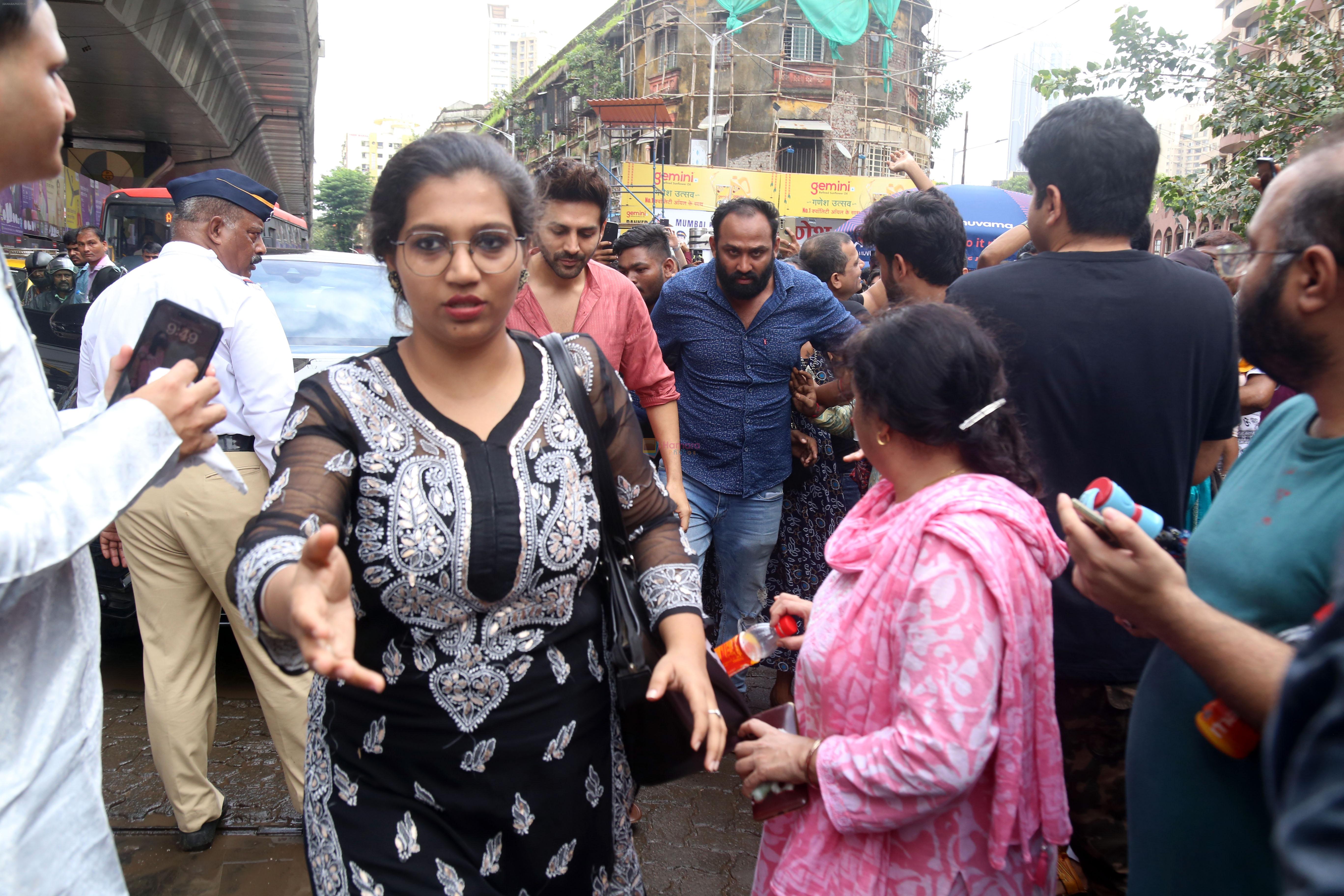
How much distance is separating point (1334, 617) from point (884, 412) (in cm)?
124

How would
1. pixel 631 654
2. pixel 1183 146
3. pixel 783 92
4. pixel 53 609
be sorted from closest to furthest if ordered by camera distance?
pixel 53 609, pixel 631 654, pixel 783 92, pixel 1183 146

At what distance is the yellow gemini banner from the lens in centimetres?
2881

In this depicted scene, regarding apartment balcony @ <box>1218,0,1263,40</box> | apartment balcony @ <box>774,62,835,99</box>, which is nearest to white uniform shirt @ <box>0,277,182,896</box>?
apartment balcony @ <box>1218,0,1263,40</box>

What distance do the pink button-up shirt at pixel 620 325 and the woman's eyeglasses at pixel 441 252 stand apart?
1.78m

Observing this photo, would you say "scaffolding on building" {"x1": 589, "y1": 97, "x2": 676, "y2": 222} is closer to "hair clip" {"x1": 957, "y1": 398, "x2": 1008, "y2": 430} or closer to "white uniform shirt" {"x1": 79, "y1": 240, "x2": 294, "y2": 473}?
"white uniform shirt" {"x1": 79, "y1": 240, "x2": 294, "y2": 473}

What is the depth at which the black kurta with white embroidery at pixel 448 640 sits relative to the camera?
158 centimetres

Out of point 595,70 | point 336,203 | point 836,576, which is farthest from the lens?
point 336,203

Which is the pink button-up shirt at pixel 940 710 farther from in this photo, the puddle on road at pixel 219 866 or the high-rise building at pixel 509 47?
the high-rise building at pixel 509 47

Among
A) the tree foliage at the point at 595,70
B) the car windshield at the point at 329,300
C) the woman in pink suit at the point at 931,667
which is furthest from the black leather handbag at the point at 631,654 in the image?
the tree foliage at the point at 595,70

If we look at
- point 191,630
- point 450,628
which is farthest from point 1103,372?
point 191,630

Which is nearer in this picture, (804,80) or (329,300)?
(329,300)

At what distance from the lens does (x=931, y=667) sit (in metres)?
1.58

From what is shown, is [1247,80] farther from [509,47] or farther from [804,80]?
[509,47]

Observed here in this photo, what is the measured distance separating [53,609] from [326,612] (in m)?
0.43
